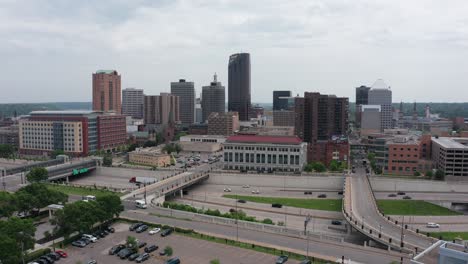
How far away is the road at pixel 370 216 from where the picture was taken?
49.3 meters

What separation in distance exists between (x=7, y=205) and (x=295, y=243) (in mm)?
36776

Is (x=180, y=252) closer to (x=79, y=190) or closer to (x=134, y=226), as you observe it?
(x=134, y=226)

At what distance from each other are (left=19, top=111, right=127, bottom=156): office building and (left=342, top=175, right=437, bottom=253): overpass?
261 feet

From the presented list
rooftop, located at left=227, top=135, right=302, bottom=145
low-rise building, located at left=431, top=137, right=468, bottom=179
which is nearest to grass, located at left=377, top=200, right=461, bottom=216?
low-rise building, located at left=431, top=137, right=468, bottom=179

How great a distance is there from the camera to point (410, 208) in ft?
244

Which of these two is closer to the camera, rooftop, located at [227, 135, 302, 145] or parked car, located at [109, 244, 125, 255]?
parked car, located at [109, 244, 125, 255]

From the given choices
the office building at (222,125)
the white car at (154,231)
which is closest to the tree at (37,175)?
the white car at (154,231)

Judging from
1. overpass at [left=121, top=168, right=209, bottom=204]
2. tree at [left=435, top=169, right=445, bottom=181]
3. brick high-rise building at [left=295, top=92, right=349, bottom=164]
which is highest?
brick high-rise building at [left=295, top=92, right=349, bottom=164]

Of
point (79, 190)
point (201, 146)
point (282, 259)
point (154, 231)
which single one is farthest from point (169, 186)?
point (201, 146)

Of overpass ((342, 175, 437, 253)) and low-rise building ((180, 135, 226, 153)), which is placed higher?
low-rise building ((180, 135, 226, 153))

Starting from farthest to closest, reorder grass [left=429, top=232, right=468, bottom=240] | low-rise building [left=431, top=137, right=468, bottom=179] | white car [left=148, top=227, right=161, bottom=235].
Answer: low-rise building [left=431, top=137, right=468, bottom=179]
grass [left=429, top=232, right=468, bottom=240]
white car [left=148, top=227, right=161, bottom=235]

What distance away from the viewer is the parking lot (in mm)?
43312

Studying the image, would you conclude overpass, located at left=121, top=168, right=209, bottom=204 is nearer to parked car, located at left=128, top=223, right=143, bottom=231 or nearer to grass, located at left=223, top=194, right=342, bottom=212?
grass, located at left=223, top=194, right=342, bottom=212

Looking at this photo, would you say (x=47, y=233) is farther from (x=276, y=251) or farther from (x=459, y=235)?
(x=459, y=235)
